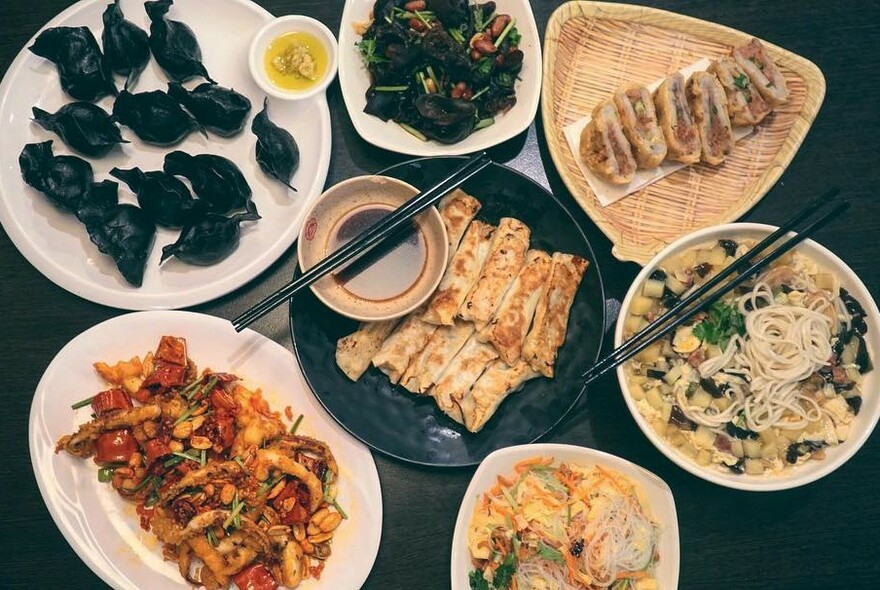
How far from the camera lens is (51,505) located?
10.3 ft

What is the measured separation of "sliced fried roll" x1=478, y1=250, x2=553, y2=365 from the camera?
10.1 feet

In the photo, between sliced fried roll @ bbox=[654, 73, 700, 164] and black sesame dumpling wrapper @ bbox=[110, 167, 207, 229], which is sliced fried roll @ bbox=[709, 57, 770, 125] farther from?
black sesame dumpling wrapper @ bbox=[110, 167, 207, 229]

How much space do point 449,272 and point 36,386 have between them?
2181 millimetres

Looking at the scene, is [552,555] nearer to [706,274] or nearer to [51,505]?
[706,274]

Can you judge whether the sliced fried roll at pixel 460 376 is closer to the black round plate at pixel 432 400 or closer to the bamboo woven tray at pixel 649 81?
the black round plate at pixel 432 400

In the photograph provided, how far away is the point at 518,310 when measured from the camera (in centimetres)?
309

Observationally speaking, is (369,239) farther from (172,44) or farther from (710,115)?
(710,115)

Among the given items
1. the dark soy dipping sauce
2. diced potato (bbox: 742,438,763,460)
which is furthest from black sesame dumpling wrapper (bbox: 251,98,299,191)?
diced potato (bbox: 742,438,763,460)

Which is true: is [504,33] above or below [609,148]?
above

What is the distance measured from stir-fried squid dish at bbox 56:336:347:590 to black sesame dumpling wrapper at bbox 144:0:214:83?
1343 millimetres

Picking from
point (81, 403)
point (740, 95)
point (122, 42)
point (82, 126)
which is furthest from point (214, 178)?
point (740, 95)

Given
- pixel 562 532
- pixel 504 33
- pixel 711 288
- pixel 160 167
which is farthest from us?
pixel 160 167

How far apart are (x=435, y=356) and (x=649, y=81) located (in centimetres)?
179

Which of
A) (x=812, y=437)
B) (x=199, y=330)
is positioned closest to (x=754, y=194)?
(x=812, y=437)
